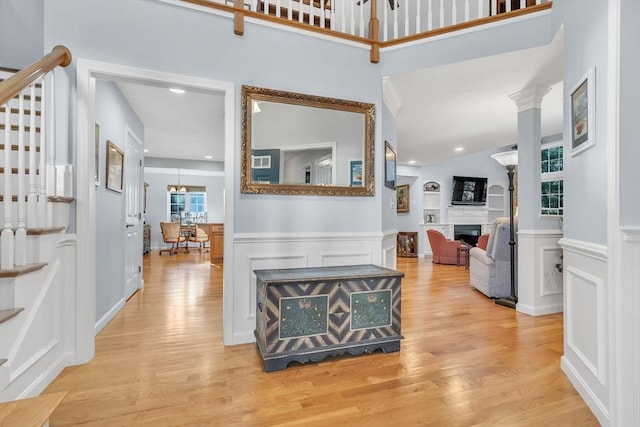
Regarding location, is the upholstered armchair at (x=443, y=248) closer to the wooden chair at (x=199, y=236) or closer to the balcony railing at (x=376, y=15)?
the balcony railing at (x=376, y=15)

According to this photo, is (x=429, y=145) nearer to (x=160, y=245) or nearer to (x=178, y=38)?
(x=178, y=38)

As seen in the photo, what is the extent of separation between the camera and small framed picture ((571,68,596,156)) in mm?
1690

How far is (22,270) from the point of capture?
5.12 feet

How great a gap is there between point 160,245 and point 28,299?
310 inches

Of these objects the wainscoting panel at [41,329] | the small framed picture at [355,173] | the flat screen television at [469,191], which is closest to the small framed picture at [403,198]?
the flat screen television at [469,191]

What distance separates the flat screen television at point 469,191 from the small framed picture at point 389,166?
606 centimetres

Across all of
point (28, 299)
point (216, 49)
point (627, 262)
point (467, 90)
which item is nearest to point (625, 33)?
point (627, 262)

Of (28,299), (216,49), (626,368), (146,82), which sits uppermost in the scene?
(216,49)

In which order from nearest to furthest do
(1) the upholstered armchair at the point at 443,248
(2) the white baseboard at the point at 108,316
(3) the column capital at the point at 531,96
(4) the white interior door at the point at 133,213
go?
(2) the white baseboard at the point at 108,316 < (3) the column capital at the point at 531,96 < (4) the white interior door at the point at 133,213 < (1) the upholstered armchair at the point at 443,248

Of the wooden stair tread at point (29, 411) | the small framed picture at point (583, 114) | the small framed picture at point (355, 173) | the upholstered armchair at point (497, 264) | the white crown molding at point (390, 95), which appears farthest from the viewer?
the upholstered armchair at point (497, 264)

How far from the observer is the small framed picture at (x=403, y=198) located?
8.52 metres

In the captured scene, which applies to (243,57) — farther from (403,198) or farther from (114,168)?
(403,198)

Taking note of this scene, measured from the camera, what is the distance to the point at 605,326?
1586 mm

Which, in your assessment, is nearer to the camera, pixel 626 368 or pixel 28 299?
pixel 626 368
